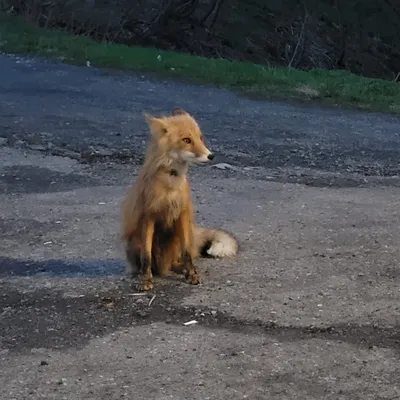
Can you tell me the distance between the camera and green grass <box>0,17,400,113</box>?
1282 cm

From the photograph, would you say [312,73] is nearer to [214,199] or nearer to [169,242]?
[214,199]

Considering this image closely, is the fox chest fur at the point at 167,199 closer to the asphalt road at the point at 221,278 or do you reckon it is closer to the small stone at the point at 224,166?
the asphalt road at the point at 221,278

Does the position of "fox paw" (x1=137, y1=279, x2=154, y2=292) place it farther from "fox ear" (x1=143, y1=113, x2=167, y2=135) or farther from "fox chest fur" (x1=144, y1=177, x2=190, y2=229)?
"fox ear" (x1=143, y1=113, x2=167, y2=135)

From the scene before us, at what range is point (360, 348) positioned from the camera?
445 cm

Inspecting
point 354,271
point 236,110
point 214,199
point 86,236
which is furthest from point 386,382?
point 236,110

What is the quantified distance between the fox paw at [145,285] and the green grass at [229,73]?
756 cm

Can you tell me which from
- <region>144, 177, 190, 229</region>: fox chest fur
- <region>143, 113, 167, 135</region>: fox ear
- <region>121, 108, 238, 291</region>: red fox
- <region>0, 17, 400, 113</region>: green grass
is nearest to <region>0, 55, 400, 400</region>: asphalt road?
<region>121, 108, 238, 291</region>: red fox

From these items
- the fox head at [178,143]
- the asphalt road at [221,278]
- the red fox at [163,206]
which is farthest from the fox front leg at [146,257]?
the fox head at [178,143]

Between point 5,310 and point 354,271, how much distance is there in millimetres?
2127

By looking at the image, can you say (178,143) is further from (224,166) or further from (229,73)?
(229,73)

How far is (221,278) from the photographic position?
5.48 meters

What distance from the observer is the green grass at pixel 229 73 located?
1282 cm

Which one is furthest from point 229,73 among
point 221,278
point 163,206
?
point 163,206

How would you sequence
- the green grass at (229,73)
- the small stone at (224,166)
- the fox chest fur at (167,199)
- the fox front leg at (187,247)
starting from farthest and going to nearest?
the green grass at (229,73)
the small stone at (224,166)
the fox front leg at (187,247)
the fox chest fur at (167,199)
